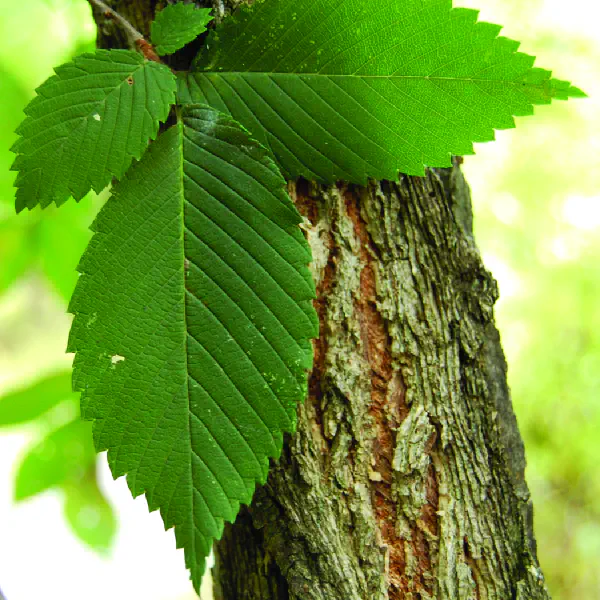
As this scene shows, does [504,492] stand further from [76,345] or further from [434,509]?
[76,345]

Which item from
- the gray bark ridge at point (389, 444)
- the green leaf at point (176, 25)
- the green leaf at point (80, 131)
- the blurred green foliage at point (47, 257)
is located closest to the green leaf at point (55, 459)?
the blurred green foliage at point (47, 257)

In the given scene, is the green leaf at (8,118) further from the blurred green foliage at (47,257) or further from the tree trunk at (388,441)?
the tree trunk at (388,441)

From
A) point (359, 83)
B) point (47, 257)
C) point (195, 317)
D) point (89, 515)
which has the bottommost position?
point (89, 515)

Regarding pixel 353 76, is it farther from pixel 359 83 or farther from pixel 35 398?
pixel 35 398

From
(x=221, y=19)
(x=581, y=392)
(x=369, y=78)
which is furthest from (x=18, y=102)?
(x=581, y=392)

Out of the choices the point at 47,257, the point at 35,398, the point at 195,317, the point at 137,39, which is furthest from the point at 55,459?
the point at 137,39

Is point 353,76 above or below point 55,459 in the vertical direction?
above

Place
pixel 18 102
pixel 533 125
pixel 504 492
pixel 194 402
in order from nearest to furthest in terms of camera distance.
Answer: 1. pixel 194 402
2. pixel 504 492
3. pixel 18 102
4. pixel 533 125
